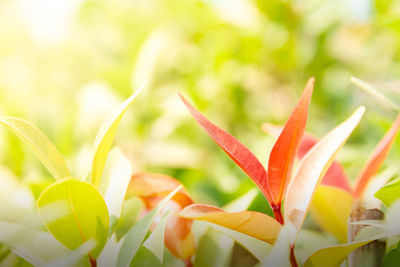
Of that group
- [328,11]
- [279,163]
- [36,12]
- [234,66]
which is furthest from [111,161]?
[36,12]

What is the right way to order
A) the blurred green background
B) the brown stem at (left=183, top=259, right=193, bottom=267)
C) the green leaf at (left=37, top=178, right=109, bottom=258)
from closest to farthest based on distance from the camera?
the green leaf at (left=37, top=178, right=109, bottom=258), the brown stem at (left=183, top=259, right=193, bottom=267), the blurred green background

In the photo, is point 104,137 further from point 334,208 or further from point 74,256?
point 334,208

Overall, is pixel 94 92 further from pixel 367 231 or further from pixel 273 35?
pixel 367 231

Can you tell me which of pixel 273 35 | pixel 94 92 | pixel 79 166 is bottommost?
pixel 79 166

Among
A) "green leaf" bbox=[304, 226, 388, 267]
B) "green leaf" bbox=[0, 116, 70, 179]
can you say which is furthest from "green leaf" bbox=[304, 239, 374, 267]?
"green leaf" bbox=[0, 116, 70, 179]


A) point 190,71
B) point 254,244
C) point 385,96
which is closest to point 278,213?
point 254,244

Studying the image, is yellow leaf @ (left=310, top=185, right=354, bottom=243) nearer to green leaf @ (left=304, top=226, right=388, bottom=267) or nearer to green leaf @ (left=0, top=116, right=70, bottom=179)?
green leaf @ (left=304, top=226, right=388, bottom=267)
